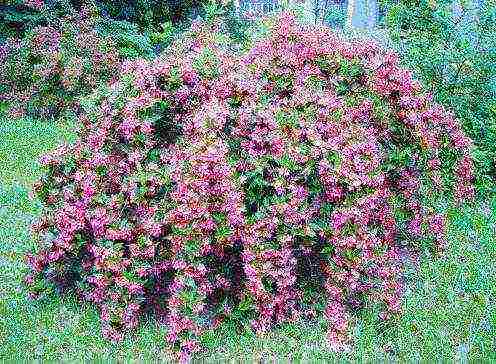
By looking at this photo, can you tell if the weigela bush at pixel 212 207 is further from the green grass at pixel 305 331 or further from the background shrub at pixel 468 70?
the background shrub at pixel 468 70

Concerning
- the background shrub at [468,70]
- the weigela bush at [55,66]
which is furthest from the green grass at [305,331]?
the weigela bush at [55,66]

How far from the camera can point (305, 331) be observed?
12.0 feet

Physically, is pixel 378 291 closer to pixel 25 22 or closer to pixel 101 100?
pixel 101 100

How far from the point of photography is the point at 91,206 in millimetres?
3611

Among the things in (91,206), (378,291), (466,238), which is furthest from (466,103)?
(91,206)

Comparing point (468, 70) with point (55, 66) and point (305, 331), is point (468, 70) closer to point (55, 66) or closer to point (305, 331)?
point (305, 331)

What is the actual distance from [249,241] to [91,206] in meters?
0.98

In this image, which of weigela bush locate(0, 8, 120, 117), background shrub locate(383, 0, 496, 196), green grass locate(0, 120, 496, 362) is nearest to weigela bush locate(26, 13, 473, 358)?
green grass locate(0, 120, 496, 362)

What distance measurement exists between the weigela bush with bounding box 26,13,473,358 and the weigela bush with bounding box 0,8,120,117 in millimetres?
4954

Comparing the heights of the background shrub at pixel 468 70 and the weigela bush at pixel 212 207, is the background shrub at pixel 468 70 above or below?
below

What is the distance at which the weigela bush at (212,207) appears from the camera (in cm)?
338

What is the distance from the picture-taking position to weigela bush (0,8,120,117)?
28.1ft

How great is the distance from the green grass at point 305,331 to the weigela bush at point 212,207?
102mm

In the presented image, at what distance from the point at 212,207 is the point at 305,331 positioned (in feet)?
3.25
